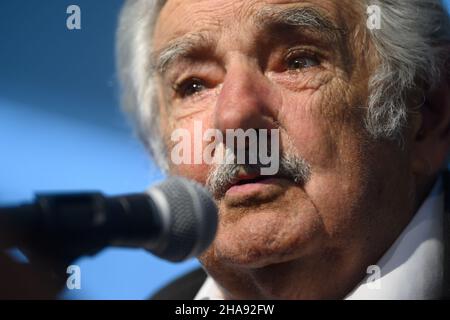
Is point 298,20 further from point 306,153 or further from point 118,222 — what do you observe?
point 118,222

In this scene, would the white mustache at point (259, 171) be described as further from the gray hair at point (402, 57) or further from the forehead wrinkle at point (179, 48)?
the forehead wrinkle at point (179, 48)

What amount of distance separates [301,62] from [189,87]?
0.29m

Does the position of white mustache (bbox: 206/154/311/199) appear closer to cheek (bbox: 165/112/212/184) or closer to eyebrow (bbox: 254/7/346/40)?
cheek (bbox: 165/112/212/184)

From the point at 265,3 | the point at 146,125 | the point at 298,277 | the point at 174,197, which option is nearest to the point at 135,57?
the point at 146,125

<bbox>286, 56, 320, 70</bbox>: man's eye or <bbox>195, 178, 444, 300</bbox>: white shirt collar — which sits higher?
<bbox>286, 56, 320, 70</bbox>: man's eye

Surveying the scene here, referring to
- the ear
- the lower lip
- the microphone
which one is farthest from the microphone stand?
the ear

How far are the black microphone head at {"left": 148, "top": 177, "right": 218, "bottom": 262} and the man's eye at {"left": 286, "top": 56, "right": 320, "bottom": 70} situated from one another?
66 cm

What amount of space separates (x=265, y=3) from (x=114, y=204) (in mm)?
804

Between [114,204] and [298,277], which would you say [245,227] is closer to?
[298,277]

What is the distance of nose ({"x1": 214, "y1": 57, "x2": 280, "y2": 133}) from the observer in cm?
127

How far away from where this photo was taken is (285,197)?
1.27 meters

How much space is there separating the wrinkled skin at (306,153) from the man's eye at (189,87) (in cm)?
1

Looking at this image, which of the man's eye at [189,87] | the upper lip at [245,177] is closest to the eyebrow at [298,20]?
the man's eye at [189,87]

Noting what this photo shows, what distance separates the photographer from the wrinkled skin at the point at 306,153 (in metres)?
1.29
